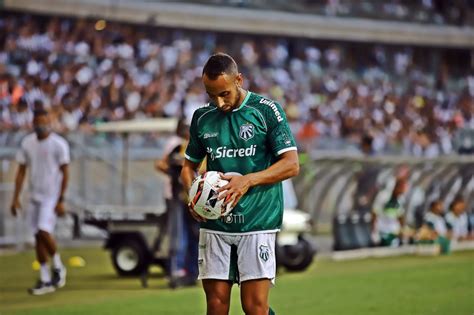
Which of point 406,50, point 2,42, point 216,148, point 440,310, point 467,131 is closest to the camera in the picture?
point 216,148

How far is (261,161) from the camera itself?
7.05 meters

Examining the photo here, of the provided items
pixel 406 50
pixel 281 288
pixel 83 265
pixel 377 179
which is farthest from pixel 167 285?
pixel 406 50

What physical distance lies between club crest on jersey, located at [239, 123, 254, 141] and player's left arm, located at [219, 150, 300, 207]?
240 mm

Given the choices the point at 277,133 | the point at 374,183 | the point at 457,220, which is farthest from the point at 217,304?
the point at 457,220

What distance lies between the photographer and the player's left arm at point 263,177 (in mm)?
6738

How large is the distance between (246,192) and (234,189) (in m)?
0.21

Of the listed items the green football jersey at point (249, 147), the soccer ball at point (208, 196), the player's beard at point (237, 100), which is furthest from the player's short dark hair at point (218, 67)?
the soccer ball at point (208, 196)

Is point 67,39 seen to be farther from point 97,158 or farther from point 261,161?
point 261,161

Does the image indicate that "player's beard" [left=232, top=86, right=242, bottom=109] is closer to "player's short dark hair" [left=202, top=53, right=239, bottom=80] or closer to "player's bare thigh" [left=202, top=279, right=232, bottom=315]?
"player's short dark hair" [left=202, top=53, right=239, bottom=80]

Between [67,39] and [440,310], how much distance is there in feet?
62.1

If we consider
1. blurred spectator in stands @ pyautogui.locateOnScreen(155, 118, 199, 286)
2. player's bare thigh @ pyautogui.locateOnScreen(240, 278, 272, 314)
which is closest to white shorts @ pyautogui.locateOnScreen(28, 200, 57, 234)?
blurred spectator in stands @ pyautogui.locateOnScreen(155, 118, 199, 286)

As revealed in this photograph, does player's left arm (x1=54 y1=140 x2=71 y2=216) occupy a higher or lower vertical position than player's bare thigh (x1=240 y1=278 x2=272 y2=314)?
higher

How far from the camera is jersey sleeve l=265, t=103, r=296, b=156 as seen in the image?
699 cm

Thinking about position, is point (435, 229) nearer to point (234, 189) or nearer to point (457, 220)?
point (457, 220)
